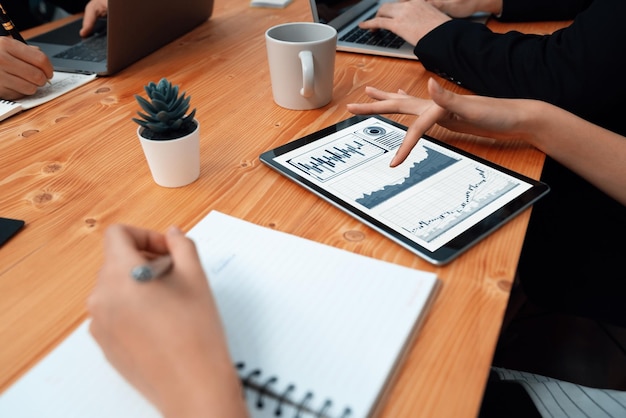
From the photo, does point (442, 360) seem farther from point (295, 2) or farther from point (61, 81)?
point (295, 2)

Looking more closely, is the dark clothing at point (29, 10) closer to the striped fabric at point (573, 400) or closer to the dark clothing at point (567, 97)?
the dark clothing at point (567, 97)

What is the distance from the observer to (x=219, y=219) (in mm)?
537

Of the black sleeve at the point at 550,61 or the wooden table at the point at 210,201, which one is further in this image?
the black sleeve at the point at 550,61

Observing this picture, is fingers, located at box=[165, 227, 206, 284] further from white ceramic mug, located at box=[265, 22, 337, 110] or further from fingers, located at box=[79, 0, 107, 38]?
fingers, located at box=[79, 0, 107, 38]

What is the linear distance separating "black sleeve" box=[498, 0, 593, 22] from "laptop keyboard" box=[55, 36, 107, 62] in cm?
93

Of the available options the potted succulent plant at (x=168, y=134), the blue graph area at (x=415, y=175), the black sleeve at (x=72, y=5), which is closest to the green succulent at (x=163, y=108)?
the potted succulent plant at (x=168, y=134)

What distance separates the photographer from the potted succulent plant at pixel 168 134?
0.55m

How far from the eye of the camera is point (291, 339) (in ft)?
1.28

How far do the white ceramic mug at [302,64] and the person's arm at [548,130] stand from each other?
18cm

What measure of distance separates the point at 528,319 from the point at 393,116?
0.87 meters

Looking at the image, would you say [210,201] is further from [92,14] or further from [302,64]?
[92,14]

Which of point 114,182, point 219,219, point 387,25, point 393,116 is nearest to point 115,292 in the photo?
point 219,219

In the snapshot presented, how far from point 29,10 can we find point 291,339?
5.42ft

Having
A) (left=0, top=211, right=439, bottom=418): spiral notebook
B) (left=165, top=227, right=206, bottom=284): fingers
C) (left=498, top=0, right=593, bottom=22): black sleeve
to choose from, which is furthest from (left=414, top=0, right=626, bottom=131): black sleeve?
(left=165, top=227, right=206, bottom=284): fingers
